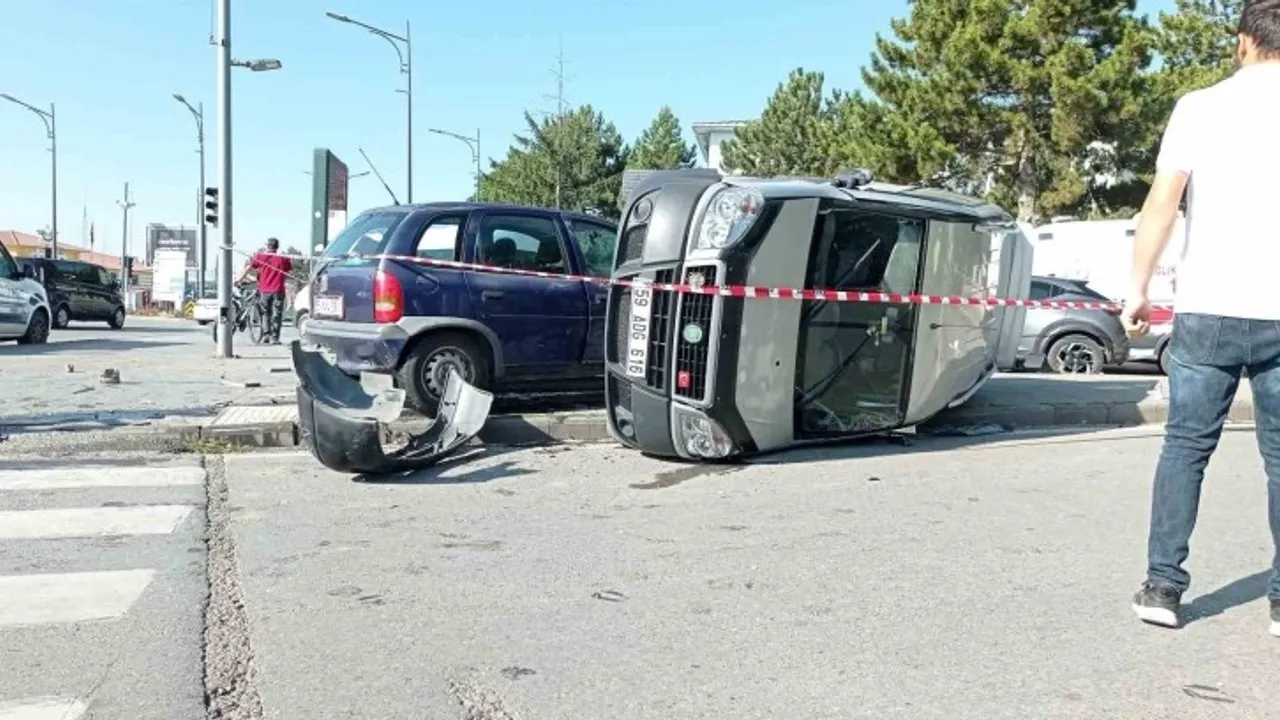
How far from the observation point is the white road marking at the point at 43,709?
3025mm

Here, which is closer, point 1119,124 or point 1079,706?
point 1079,706

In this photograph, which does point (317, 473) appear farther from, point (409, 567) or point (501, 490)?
point (409, 567)

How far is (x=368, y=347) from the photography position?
7426 millimetres

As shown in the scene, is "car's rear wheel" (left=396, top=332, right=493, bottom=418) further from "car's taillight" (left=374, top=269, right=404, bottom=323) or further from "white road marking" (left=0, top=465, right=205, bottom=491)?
"white road marking" (left=0, top=465, right=205, bottom=491)

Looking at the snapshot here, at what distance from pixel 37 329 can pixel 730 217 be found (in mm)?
15633

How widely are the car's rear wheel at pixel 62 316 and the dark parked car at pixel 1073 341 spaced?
73.2 feet

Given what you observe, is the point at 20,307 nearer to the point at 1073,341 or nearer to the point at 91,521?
the point at 91,521

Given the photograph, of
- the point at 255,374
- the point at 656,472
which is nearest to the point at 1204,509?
the point at 656,472

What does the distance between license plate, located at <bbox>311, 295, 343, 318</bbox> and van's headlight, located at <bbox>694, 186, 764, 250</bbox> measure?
3149 mm

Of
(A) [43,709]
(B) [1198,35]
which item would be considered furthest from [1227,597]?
(B) [1198,35]

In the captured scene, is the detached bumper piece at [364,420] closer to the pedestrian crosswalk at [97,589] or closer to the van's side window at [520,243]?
the pedestrian crosswalk at [97,589]

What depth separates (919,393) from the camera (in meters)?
7.15

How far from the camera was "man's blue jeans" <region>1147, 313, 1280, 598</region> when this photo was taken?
3.41 m

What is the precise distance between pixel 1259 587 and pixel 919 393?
314 cm
